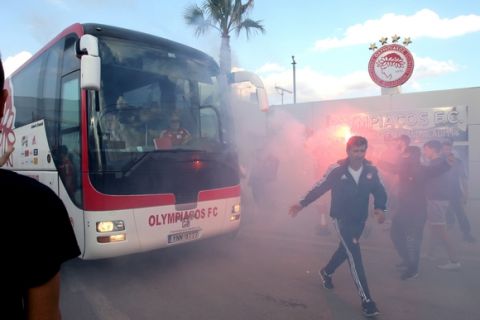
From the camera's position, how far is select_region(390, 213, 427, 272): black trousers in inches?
188

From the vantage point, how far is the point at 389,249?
613 cm

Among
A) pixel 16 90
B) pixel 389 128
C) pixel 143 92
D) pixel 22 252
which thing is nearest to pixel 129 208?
pixel 143 92

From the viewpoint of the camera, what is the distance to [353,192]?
4.01 meters

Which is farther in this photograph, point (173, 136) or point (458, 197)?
point (458, 197)

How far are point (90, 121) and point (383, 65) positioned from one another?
30.0ft

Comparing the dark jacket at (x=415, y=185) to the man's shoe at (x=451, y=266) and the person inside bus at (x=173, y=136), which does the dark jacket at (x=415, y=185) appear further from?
the person inside bus at (x=173, y=136)

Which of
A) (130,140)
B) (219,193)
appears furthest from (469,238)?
(130,140)

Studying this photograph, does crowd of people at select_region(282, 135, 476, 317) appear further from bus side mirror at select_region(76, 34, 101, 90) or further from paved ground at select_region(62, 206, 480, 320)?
bus side mirror at select_region(76, 34, 101, 90)

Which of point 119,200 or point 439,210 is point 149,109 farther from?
point 439,210

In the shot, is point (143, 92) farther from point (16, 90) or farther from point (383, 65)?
point (383, 65)

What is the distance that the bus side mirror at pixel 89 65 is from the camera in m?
4.07

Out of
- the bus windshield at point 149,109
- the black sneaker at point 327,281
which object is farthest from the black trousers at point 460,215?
the bus windshield at point 149,109

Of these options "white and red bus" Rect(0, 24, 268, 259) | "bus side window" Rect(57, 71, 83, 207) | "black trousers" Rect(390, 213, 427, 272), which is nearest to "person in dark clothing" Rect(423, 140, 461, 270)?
"black trousers" Rect(390, 213, 427, 272)

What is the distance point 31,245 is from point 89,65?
3.29 m
